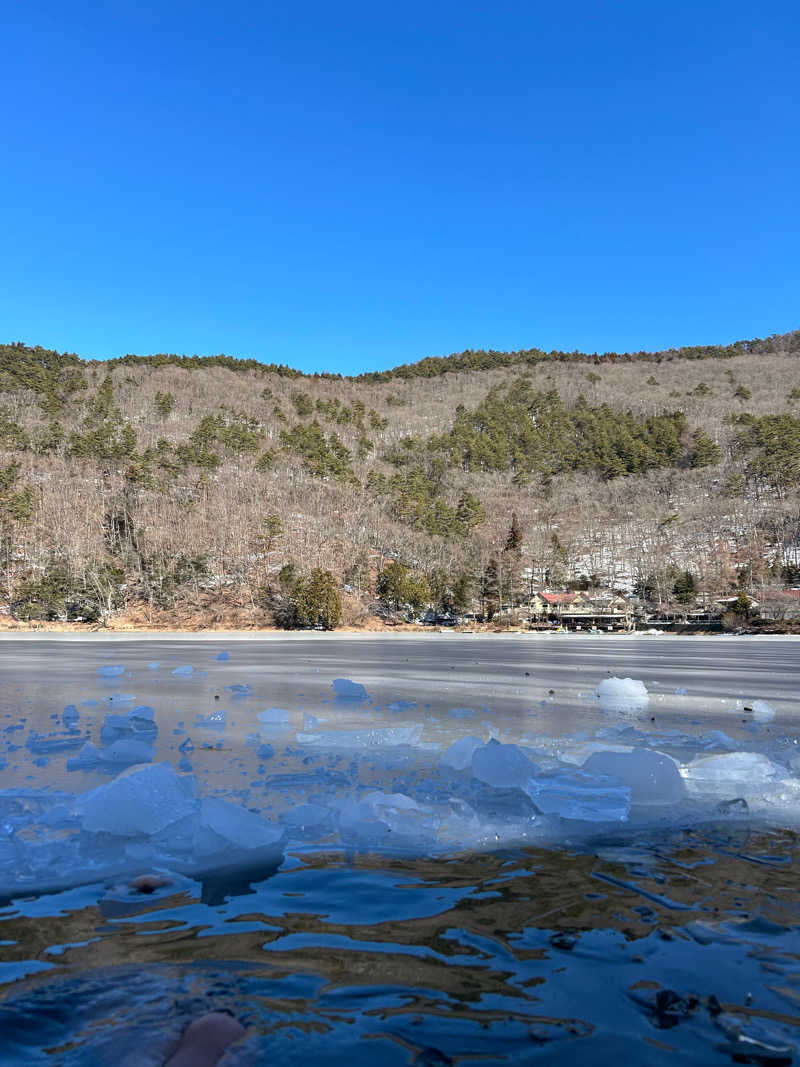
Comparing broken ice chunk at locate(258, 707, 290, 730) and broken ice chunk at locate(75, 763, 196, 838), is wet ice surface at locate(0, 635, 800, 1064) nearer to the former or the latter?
broken ice chunk at locate(75, 763, 196, 838)

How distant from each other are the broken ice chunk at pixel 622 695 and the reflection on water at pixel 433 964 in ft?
19.7

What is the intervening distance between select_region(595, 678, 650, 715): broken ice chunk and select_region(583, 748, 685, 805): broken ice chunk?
4703mm

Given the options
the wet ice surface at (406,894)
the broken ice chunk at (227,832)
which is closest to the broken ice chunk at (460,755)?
the wet ice surface at (406,894)

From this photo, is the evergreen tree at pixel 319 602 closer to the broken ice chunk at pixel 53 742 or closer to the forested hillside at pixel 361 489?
the forested hillside at pixel 361 489

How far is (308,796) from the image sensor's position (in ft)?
15.1

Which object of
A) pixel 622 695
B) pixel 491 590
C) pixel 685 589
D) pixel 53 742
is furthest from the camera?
pixel 685 589

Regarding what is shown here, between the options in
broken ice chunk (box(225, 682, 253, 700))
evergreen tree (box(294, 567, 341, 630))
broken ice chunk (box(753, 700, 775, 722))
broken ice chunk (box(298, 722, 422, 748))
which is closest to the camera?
broken ice chunk (box(298, 722, 422, 748))

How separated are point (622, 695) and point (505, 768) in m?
5.74

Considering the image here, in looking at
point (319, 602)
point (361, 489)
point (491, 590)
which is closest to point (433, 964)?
point (319, 602)

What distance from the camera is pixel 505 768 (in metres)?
4.68

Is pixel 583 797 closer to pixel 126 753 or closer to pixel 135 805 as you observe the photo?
pixel 135 805

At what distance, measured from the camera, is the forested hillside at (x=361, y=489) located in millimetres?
58344

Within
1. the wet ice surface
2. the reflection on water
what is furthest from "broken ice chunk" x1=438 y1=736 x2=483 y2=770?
the reflection on water

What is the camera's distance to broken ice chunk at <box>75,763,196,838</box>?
381 cm
